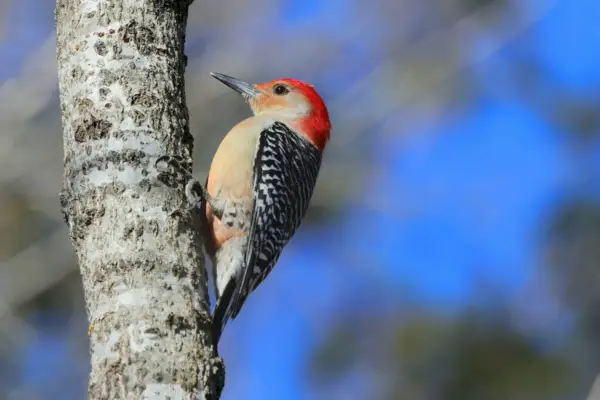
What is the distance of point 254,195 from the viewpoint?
4648mm

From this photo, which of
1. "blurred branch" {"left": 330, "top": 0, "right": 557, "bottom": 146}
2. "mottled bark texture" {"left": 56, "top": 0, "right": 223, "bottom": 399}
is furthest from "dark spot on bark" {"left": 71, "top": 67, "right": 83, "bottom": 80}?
"blurred branch" {"left": 330, "top": 0, "right": 557, "bottom": 146}

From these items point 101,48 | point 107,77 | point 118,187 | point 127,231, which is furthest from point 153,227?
point 101,48

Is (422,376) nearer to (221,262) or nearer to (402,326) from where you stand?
(402,326)

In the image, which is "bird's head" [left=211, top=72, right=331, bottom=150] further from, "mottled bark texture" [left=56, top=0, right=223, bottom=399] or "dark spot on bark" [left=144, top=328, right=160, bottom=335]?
"dark spot on bark" [left=144, top=328, right=160, bottom=335]

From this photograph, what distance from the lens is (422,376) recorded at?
8883 millimetres

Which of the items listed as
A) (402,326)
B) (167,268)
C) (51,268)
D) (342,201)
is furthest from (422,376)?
(167,268)

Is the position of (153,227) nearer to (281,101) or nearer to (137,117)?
(137,117)

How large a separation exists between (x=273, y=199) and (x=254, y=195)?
10 centimetres

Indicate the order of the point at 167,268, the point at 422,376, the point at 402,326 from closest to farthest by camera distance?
1. the point at 167,268
2. the point at 422,376
3. the point at 402,326

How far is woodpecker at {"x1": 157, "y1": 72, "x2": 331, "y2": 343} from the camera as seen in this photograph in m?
4.37

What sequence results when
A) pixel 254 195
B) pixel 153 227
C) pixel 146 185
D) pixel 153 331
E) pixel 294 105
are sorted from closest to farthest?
pixel 153 331
pixel 153 227
pixel 146 185
pixel 254 195
pixel 294 105

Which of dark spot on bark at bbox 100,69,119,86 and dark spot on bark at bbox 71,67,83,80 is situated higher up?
dark spot on bark at bbox 71,67,83,80

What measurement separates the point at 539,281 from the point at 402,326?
1556mm

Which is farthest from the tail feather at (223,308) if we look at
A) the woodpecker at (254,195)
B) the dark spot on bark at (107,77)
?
the dark spot on bark at (107,77)
